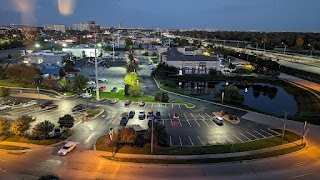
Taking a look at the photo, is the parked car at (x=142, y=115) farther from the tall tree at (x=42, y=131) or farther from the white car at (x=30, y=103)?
the white car at (x=30, y=103)

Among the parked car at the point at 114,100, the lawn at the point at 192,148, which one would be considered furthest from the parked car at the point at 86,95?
the lawn at the point at 192,148

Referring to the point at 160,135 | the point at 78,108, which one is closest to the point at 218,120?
the point at 160,135

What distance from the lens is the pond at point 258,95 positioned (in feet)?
165

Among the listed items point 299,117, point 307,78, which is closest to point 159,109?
point 299,117

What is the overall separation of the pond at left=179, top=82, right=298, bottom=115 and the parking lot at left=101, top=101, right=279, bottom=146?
10.9 metres

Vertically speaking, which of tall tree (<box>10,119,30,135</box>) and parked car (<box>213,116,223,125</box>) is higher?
tall tree (<box>10,119,30,135</box>)

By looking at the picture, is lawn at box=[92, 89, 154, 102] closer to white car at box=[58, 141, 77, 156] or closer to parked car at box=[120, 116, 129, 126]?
parked car at box=[120, 116, 129, 126]

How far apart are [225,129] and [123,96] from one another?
2145 centimetres

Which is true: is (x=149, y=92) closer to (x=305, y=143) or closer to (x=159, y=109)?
(x=159, y=109)

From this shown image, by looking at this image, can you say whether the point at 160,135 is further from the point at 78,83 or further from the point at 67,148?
the point at 78,83

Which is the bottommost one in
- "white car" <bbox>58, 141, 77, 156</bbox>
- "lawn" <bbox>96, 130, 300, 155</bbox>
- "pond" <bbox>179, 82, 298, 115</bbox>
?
"pond" <bbox>179, 82, 298, 115</bbox>

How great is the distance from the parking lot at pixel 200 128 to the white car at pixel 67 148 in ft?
27.9

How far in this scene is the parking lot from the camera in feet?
99.5

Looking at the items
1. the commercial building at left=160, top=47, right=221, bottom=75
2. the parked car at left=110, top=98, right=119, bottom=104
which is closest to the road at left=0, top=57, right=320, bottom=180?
the parked car at left=110, top=98, right=119, bottom=104
